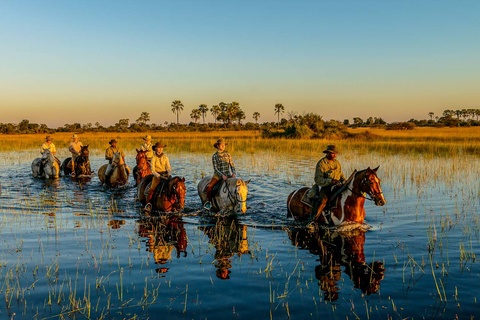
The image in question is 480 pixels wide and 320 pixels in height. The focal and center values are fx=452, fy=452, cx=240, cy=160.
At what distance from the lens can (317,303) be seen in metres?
7.23

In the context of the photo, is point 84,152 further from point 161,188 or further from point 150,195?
point 161,188

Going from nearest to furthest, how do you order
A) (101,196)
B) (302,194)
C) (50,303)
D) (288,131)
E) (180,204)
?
(50,303), (302,194), (180,204), (101,196), (288,131)

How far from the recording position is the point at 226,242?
10992mm

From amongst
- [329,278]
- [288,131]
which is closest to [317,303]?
[329,278]

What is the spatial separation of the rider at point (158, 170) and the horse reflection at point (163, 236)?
900 mm

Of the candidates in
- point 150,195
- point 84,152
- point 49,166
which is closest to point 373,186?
point 150,195

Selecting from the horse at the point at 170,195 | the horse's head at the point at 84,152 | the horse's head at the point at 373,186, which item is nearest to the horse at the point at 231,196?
the horse at the point at 170,195

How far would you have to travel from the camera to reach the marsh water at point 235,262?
706cm

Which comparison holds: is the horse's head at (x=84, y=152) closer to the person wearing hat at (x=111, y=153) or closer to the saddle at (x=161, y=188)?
the person wearing hat at (x=111, y=153)

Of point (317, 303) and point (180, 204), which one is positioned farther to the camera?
point (180, 204)

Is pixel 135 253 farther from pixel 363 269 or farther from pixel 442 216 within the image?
pixel 442 216

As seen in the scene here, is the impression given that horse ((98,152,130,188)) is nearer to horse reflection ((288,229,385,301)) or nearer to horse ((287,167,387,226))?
horse reflection ((288,229,385,301))

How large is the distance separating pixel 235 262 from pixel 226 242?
5.08 ft

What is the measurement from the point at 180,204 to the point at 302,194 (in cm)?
368
